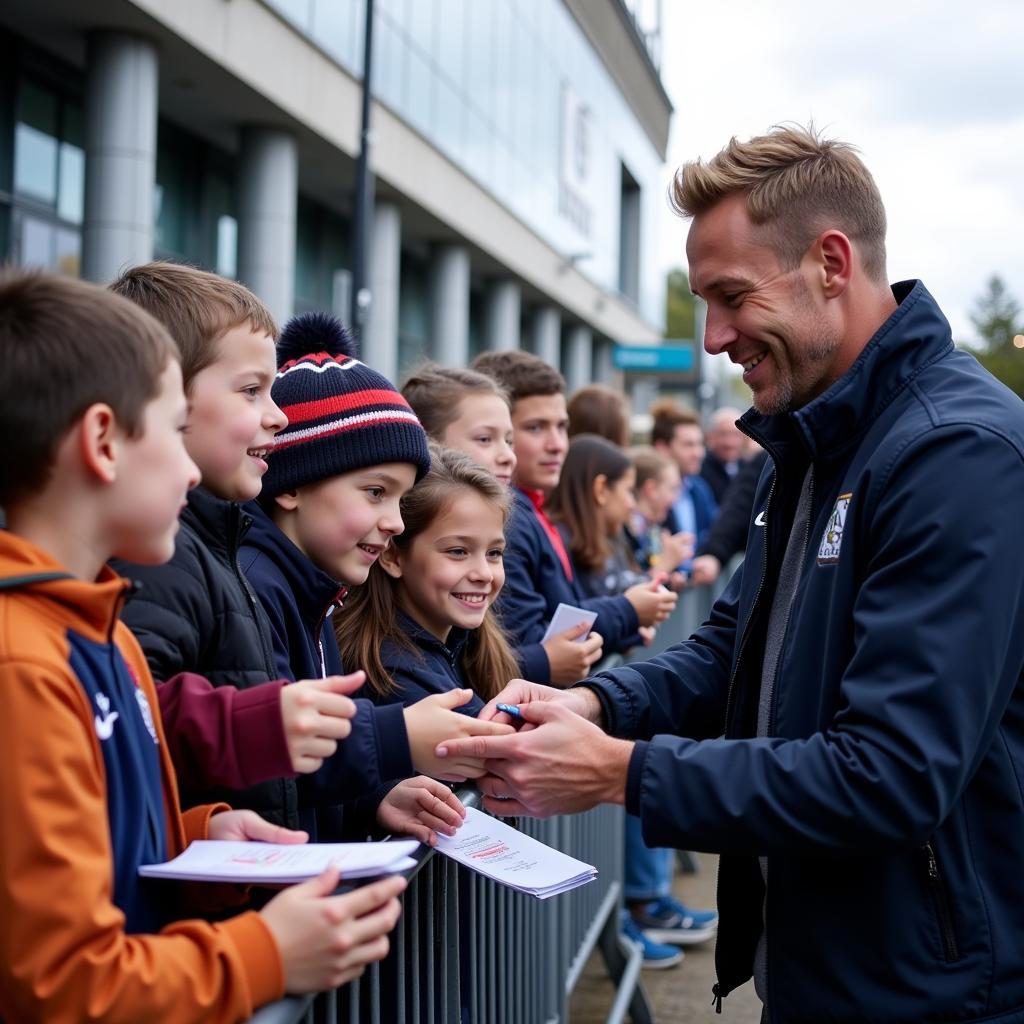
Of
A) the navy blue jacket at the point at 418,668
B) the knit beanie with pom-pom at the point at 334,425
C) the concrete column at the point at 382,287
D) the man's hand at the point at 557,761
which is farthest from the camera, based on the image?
the concrete column at the point at 382,287

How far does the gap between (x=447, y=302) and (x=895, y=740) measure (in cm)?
2490

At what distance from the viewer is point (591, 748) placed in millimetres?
2508

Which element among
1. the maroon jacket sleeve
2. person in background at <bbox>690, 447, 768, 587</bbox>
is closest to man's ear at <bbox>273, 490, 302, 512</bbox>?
the maroon jacket sleeve

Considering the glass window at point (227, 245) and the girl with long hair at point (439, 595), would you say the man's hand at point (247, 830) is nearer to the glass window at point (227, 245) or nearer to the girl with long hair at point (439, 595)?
the girl with long hair at point (439, 595)

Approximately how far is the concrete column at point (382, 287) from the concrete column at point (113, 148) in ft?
25.0

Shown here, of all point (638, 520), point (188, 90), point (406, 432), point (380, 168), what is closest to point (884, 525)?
point (406, 432)

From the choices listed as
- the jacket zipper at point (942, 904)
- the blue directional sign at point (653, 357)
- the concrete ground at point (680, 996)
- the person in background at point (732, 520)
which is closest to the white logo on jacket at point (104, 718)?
the jacket zipper at point (942, 904)

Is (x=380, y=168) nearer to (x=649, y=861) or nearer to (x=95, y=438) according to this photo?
(x=649, y=861)

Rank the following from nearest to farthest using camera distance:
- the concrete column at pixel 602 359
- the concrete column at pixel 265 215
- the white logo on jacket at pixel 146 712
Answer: the white logo on jacket at pixel 146 712 → the concrete column at pixel 265 215 → the concrete column at pixel 602 359

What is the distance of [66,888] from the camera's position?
156 cm

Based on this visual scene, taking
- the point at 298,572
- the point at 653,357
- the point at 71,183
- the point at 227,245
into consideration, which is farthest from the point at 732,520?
the point at 653,357

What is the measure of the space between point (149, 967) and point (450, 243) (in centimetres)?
2599

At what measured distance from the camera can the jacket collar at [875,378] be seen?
2523mm

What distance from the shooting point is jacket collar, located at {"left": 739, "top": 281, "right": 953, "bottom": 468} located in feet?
8.28
